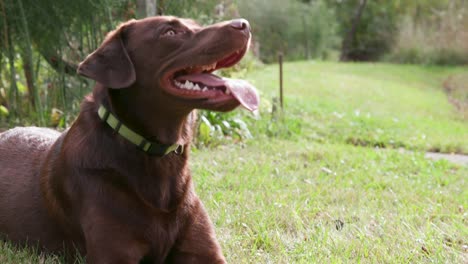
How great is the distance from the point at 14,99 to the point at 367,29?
3093 centimetres

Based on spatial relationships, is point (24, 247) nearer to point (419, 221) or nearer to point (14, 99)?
point (419, 221)

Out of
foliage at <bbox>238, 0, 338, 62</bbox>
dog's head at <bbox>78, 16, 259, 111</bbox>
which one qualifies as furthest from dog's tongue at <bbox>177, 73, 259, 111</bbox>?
foliage at <bbox>238, 0, 338, 62</bbox>

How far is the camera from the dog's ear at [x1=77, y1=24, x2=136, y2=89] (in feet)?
8.37

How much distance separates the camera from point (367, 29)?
3512 centimetres

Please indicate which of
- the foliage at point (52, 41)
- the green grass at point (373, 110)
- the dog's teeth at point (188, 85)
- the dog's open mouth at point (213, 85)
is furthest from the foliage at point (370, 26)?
the dog's teeth at point (188, 85)

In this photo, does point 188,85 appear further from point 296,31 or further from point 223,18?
point 296,31

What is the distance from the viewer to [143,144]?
105 inches

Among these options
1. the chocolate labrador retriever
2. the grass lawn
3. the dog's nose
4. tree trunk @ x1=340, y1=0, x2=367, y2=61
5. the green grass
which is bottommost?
tree trunk @ x1=340, y1=0, x2=367, y2=61

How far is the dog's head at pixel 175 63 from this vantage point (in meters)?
2.56

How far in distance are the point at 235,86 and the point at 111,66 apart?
0.58 metres

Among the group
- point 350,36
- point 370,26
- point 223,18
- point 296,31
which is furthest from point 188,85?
point 370,26

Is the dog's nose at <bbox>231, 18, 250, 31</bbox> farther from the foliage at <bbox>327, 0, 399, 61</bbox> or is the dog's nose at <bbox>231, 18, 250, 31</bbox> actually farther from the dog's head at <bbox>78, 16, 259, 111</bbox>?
the foliage at <bbox>327, 0, 399, 61</bbox>

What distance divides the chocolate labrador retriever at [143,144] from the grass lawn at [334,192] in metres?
0.39

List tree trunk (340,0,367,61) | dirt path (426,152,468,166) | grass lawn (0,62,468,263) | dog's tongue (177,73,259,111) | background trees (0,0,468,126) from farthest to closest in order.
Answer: tree trunk (340,0,367,61) < dirt path (426,152,468,166) < background trees (0,0,468,126) < grass lawn (0,62,468,263) < dog's tongue (177,73,259,111)
